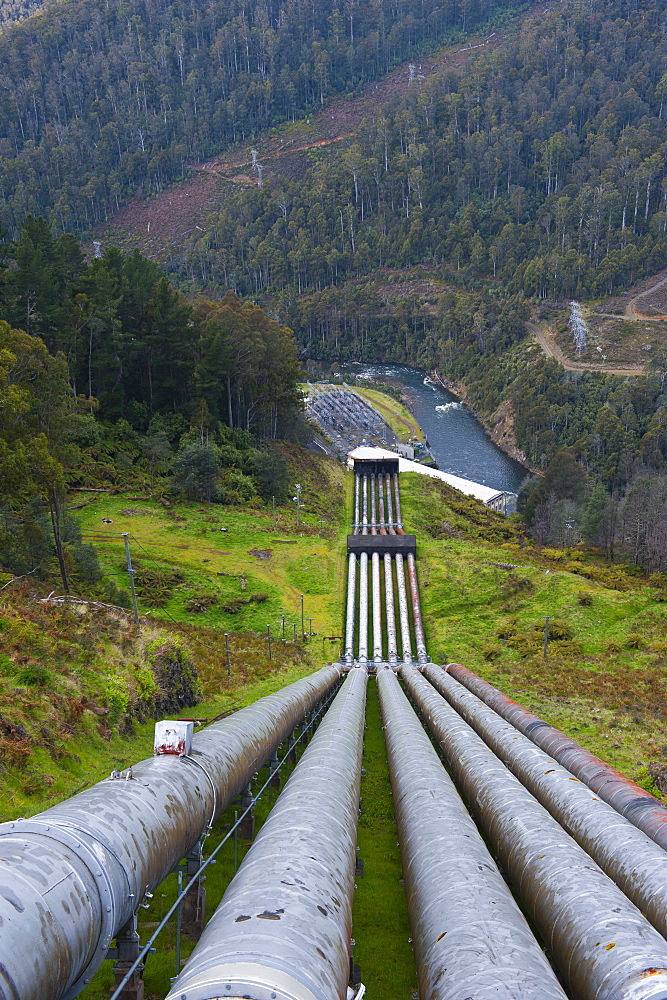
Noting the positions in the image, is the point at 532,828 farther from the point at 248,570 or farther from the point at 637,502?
the point at 637,502

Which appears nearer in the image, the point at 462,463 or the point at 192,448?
the point at 192,448

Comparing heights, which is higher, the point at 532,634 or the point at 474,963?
the point at 474,963

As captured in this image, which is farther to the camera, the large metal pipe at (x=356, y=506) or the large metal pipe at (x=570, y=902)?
the large metal pipe at (x=356, y=506)

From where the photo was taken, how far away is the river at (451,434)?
371 feet

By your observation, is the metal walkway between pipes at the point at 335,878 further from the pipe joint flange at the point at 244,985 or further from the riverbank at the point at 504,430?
the riverbank at the point at 504,430

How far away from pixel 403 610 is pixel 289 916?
145ft

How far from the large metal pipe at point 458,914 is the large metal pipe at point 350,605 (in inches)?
1180

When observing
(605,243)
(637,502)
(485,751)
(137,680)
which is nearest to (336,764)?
(485,751)

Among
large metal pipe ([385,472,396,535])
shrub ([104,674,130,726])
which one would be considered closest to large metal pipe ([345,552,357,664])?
large metal pipe ([385,472,396,535])

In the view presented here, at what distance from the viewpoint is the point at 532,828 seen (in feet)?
42.7

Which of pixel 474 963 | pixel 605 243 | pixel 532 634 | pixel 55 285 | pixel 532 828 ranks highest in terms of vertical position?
pixel 605 243

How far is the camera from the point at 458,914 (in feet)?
30.6

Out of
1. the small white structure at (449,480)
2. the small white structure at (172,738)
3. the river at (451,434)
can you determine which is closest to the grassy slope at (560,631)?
the small white structure at (449,480)

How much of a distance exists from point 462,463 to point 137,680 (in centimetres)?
9886
